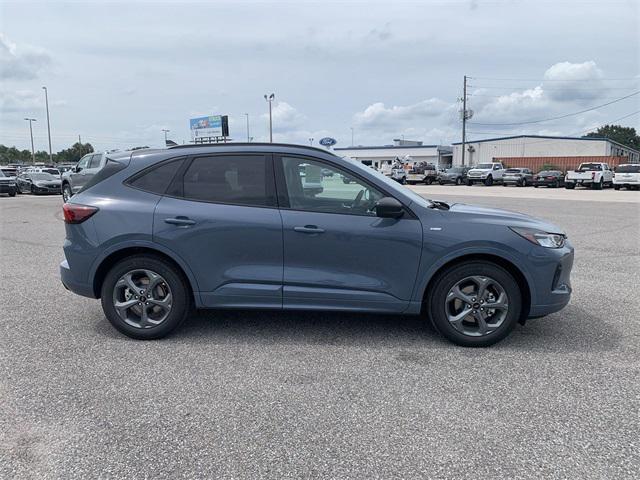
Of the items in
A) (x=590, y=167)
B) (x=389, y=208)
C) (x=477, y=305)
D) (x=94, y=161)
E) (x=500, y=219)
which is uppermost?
(x=94, y=161)

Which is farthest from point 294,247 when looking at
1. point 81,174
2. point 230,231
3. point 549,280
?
point 81,174

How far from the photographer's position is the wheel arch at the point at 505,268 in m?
4.11

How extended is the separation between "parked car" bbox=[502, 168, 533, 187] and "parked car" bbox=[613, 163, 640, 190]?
6.66 metres

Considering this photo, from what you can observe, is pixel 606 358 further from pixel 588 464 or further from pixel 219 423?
pixel 219 423

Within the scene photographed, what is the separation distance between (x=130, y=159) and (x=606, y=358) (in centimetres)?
446

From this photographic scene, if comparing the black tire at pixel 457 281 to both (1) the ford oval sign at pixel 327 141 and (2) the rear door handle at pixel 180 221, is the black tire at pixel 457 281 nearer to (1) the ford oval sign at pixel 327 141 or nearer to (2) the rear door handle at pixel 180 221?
(2) the rear door handle at pixel 180 221

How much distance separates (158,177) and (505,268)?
3142 mm

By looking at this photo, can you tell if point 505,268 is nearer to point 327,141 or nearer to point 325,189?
point 325,189

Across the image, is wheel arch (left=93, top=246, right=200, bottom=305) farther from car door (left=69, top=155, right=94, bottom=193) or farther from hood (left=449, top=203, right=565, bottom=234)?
car door (left=69, top=155, right=94, bottom=193)

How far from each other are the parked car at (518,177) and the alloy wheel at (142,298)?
38378 millimetres

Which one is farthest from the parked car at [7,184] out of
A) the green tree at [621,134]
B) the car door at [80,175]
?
the green tree at [621,134]

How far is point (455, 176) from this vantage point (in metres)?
41.8

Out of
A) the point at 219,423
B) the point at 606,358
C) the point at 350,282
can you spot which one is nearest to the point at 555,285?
the point at 606,358

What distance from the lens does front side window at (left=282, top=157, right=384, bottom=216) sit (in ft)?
13.8
